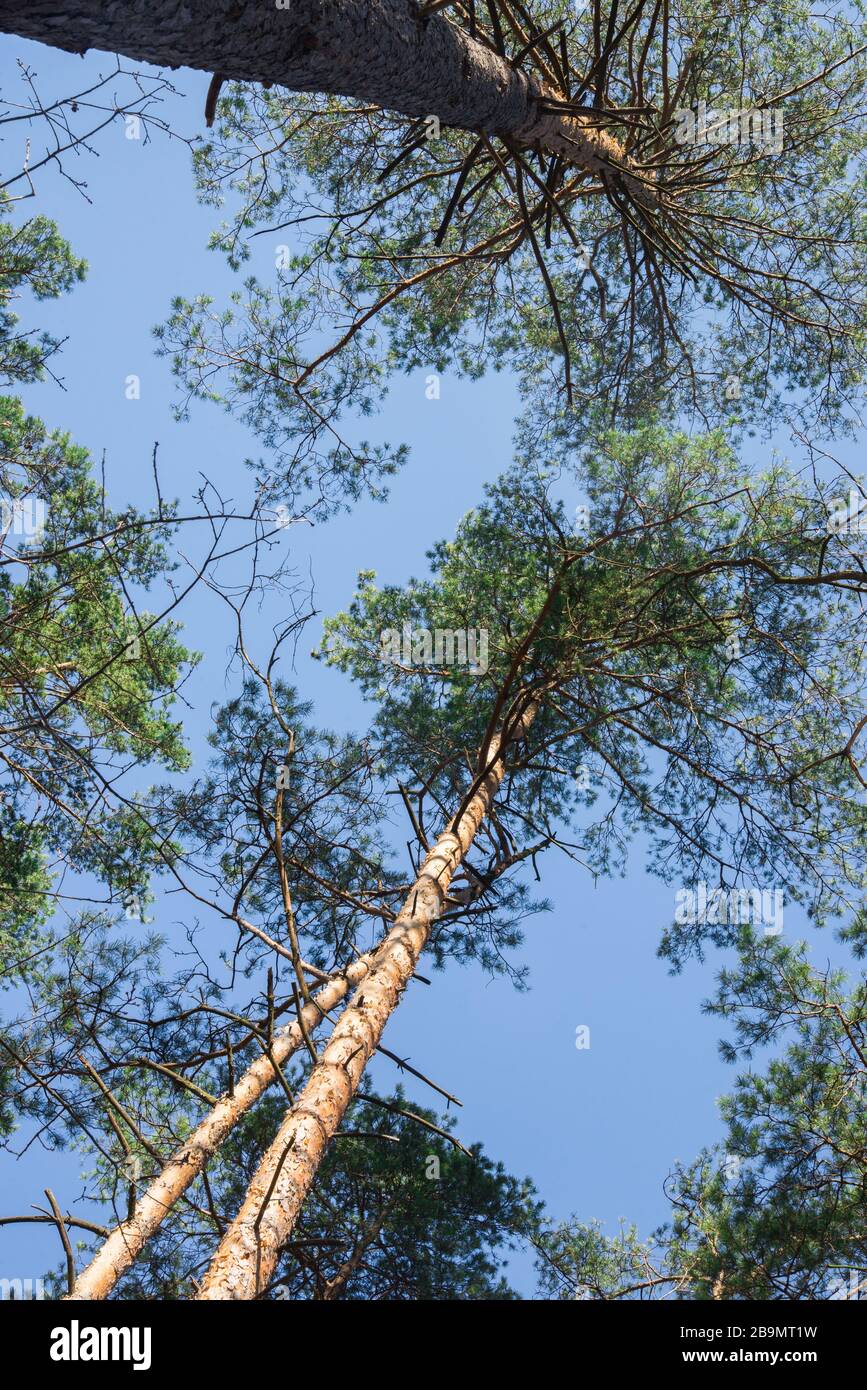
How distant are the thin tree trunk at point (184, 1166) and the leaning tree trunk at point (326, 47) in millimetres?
3272

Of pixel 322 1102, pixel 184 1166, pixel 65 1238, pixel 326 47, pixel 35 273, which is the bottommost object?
pixel 65 1238

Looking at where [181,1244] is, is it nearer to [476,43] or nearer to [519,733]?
[519,733]

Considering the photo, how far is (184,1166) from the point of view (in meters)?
4.35

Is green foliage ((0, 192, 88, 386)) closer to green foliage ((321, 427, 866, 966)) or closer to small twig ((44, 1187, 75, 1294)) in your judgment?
green foliage ((321, 427, 866, 966))

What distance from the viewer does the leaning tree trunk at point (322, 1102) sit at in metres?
2.54

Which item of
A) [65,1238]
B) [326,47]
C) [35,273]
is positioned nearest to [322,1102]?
[65,1238]

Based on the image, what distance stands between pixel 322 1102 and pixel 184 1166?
5.99ft

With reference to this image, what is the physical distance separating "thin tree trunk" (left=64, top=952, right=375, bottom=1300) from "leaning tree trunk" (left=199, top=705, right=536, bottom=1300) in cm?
23

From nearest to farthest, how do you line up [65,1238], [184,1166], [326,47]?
1. [65,1238]
2. [326,47]
3. [184,1166]

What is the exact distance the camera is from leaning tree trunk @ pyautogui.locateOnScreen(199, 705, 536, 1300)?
2.54m

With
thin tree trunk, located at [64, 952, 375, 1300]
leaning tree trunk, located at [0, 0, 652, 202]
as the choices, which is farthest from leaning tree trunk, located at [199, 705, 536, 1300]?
leaning tree trunk, located at [0, 0, 652, 202]

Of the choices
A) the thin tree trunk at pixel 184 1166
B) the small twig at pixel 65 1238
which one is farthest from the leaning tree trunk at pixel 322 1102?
the small twig at pixel 65 1238

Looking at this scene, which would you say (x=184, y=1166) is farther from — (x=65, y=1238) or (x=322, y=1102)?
(x=65, y=1238)

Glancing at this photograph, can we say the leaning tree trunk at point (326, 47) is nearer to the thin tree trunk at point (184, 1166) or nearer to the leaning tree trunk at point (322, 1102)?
the leaning tree trunk at point (322, 1102)
